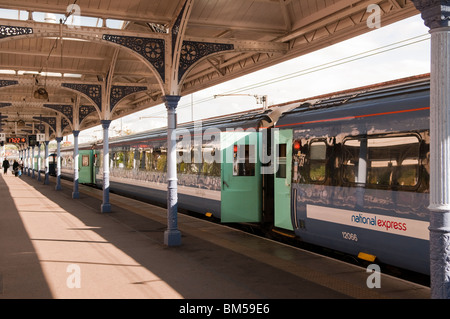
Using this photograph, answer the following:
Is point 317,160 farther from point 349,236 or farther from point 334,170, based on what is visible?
point 349,236

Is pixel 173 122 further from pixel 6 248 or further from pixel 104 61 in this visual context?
pixel 104 61

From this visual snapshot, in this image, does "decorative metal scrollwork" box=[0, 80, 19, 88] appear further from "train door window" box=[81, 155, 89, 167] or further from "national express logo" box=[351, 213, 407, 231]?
"train door window" box=[81, 155, 89, 167]

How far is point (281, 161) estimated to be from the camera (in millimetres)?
10422

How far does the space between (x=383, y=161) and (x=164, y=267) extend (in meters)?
4.18

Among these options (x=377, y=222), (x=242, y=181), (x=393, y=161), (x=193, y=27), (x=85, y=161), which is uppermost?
(x=193, y=27)

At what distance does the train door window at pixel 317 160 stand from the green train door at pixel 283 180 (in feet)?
2.44

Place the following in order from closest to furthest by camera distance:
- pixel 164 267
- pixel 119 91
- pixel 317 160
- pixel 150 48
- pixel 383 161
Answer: pixel 383 161, pixel 164 267, pixel 317 160, pixel 150 48, pixel 119 91

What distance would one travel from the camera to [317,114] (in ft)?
30.2

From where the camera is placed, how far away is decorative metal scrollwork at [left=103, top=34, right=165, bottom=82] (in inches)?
435

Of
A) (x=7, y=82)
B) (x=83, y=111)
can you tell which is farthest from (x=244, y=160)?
(x=83, y=111)

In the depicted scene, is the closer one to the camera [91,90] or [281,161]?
[281,161]

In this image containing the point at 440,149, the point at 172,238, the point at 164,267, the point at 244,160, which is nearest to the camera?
the point at 440,149

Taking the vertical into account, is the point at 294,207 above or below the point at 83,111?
below
